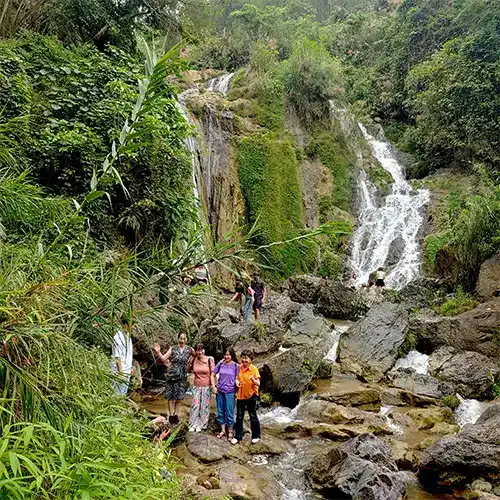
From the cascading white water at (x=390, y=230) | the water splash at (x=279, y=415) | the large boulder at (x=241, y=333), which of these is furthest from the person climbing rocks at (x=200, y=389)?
the cascading white water at (x=390, y=230)

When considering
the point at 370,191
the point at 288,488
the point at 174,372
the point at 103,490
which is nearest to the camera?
the point at 103,490

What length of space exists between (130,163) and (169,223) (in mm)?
1373

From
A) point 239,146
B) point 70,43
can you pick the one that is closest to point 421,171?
point 239,146

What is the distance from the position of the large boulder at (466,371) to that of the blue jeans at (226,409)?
5.04 meters

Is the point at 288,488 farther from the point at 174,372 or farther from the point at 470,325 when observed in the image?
the point at 470,325

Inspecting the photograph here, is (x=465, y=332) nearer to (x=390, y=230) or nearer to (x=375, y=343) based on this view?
(x=375, y=343)

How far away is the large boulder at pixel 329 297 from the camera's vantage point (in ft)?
46.3

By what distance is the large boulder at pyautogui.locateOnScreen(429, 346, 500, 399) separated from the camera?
8.88m

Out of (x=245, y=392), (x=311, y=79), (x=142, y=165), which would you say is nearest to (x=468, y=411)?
(x=245, y=392)

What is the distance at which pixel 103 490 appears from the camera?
205 centimetres

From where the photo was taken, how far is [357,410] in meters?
7.57

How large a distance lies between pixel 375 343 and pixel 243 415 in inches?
222

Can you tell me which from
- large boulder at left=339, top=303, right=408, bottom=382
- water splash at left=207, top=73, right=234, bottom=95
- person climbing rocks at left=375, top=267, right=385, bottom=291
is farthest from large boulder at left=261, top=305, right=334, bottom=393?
water splash at left=207, top=73, right=234, bottom=95

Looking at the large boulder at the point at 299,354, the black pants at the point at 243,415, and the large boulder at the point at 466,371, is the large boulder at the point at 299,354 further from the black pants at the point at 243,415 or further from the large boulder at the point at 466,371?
the large boulder at the point at 466,371
